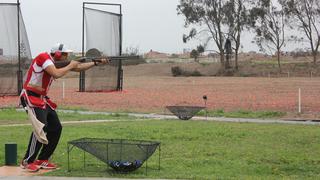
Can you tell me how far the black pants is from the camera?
10062mm

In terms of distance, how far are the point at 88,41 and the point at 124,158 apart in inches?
1157

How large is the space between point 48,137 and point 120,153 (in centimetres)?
116

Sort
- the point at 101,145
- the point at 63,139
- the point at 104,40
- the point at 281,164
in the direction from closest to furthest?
the point at 101,145
the point at 281,164
the point at 63,139
the point at 104,40

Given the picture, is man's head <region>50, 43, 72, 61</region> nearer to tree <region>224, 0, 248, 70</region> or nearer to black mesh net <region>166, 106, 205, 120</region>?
black mesh net <region>166, 106, 205, 120</region>

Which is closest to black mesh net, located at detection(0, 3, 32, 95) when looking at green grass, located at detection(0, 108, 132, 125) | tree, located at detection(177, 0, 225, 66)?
green grass, located at detection(0, 108, 132, 125)

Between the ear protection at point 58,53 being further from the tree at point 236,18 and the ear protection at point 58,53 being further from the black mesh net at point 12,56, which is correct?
the tree at point 236,18

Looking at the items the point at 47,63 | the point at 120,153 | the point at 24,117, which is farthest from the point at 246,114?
the point at 47,63

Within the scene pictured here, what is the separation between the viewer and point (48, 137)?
10.1m

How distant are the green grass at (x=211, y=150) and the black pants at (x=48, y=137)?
395 mm

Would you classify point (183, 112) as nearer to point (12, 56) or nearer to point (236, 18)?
point (12, 56)

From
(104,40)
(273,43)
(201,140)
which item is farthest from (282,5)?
(201,140)

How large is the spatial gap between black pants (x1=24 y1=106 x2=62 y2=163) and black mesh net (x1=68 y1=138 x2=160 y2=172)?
Result: 372 mm

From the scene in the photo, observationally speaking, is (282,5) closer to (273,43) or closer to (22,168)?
(273,43)

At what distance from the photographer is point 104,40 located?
40.1 metres
